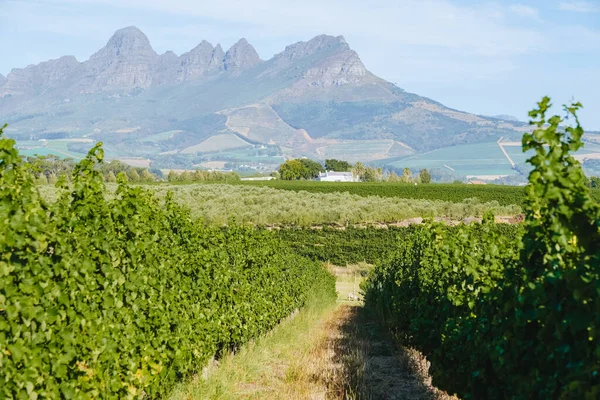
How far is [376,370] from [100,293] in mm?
5547

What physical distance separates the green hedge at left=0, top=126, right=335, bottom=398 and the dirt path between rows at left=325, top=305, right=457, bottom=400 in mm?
2079

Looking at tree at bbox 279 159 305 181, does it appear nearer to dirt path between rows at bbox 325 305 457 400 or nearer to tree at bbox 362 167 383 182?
tree at bbox 362 167 383 182

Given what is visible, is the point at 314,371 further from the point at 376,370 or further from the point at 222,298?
the point at 222,298

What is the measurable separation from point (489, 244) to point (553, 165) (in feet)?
14.6

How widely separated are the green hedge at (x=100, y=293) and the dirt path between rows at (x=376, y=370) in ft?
6.82

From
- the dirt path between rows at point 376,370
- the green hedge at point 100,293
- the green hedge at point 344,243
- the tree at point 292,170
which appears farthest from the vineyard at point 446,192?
the tree at point 292,170

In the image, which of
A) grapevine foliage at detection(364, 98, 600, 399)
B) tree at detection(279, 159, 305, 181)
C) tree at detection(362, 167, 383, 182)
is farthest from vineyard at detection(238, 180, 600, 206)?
tree at detection(362, 167, 383, 182)

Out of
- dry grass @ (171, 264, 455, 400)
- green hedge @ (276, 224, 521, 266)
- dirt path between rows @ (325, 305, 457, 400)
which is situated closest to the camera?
dry grass @ (171, 264, 455, 400)

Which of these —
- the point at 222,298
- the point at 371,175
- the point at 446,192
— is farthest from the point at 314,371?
the point at 371,175

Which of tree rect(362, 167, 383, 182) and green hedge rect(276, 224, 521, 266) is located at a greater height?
tree rect(362, 167, 383, 182)

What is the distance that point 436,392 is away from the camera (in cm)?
977

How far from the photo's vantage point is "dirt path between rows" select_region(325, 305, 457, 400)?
9180mm

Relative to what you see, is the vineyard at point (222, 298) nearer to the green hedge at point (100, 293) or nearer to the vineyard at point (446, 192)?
the green hedge at point (100, 293)

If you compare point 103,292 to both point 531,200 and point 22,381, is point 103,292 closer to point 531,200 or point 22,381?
point 22,381
